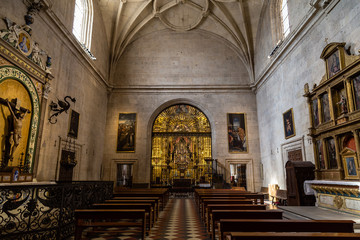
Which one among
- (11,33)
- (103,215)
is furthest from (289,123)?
(11,33)

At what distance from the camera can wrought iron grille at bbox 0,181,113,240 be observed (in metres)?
4.43

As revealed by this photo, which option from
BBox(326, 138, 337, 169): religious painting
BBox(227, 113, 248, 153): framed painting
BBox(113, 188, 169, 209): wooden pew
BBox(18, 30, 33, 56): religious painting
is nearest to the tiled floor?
BBox(113, 188, 169, 209): wooden pew

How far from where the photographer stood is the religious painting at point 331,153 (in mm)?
8539

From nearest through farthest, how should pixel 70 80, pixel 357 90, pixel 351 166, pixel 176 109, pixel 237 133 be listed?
pixel 357 90 < pixel 351 166 < pixel 70 80 < pixel 237 133 < pixel 176 109

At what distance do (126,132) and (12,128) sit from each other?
9.70 metres

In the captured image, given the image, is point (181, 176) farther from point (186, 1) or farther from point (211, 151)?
point (186, 1)

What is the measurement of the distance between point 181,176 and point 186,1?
12664 mm

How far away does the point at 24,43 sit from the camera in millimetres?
8633

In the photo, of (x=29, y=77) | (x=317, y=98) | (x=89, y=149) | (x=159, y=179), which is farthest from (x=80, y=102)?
(x=317, y=98)

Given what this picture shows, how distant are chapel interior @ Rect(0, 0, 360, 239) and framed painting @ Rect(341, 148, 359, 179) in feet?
0.16

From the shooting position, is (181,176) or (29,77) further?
(181,176)

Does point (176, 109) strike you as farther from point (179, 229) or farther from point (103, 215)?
point (103, 215)

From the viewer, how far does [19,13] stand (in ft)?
27.7

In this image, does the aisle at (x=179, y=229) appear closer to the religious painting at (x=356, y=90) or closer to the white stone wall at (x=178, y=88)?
the religious painting at (x=356, y=90)
